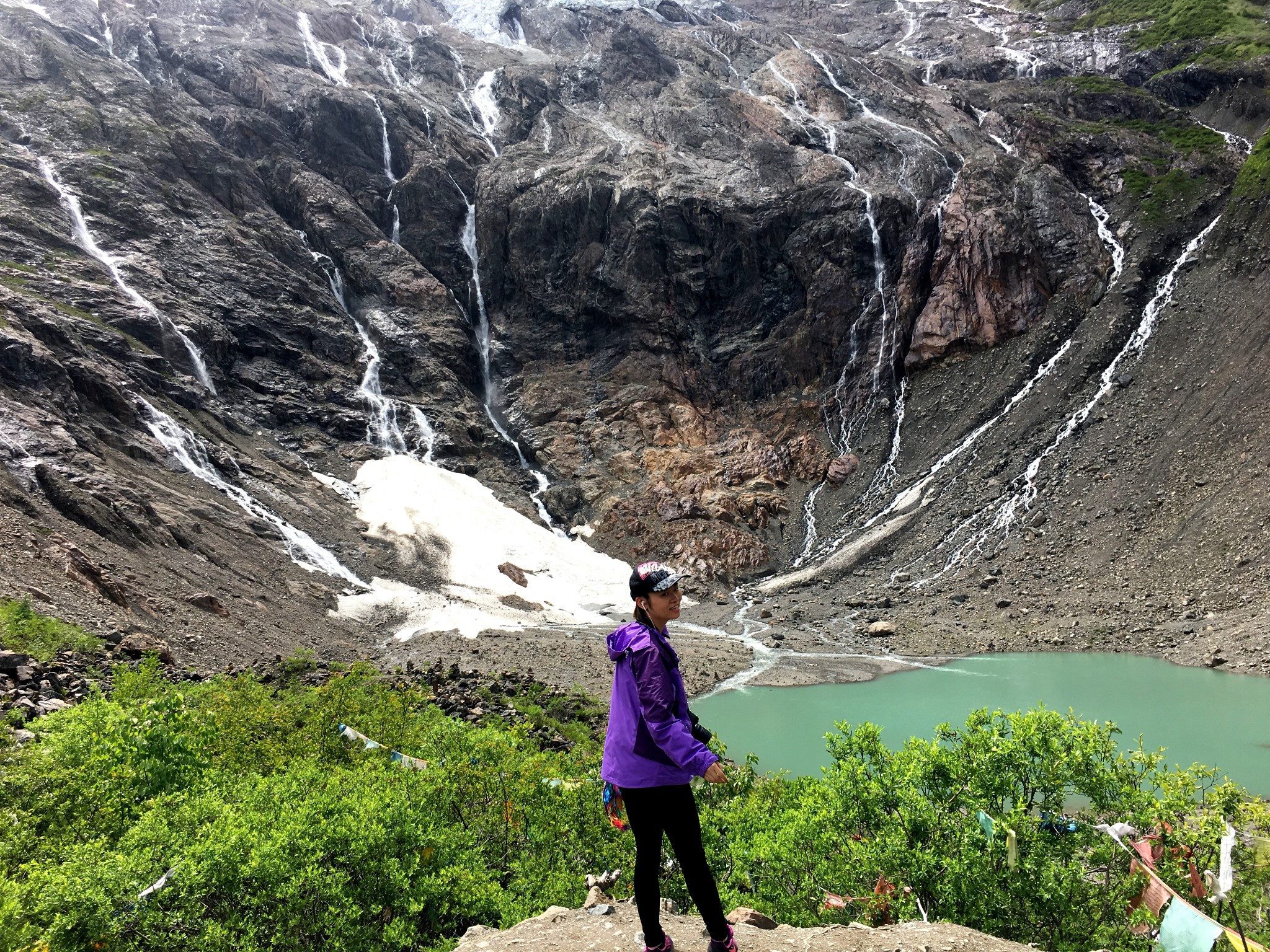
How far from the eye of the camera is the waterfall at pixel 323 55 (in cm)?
7431

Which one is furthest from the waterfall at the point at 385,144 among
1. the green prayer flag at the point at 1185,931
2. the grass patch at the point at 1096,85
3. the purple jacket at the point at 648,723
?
the green prayer flag at the point at 1185,931

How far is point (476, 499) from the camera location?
4338 centimetres

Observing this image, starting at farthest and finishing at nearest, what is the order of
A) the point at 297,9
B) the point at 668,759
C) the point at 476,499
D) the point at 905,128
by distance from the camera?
the point at 297,9
the point at 905,128
the point at 476,499
the point at 668,759

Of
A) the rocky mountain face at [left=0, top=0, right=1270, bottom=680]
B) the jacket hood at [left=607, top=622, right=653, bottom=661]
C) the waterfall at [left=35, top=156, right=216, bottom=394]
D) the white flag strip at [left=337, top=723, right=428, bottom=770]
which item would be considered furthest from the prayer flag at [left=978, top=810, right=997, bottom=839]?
the waterfall at [left=35, top=156, right=216, bottom=394]

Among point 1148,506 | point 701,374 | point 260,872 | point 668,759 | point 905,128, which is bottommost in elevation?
point 260,872

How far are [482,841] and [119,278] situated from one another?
53.1 meters

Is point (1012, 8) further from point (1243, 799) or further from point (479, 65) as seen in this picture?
point (1243, 799)

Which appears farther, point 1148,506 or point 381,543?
point 381,543

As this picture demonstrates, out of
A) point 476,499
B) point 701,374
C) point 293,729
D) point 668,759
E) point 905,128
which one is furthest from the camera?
point 905,128

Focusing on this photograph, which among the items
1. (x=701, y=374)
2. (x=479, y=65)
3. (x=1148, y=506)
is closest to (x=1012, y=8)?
(x=479, y=65)

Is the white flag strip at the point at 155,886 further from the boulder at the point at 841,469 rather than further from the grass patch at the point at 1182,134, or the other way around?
the grass patch at the point at 1182,134

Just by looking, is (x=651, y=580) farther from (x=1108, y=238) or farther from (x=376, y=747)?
(x=1108, y=238)

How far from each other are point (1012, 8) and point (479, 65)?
264 feet

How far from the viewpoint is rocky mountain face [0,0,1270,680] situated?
2833 centimetres
